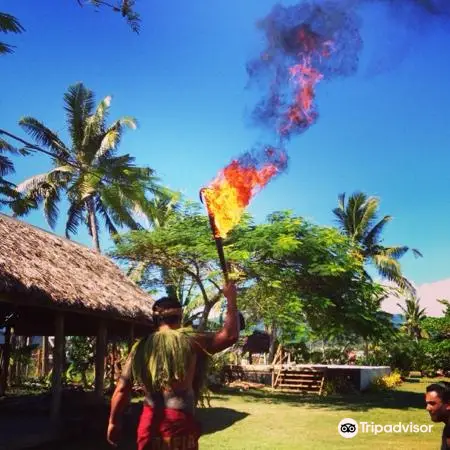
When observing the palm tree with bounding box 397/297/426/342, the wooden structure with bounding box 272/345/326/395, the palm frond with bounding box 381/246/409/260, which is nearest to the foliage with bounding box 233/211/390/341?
the wooden structure with bounding box 272/345/326/395

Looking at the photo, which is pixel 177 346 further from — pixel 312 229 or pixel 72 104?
pixel 72 104

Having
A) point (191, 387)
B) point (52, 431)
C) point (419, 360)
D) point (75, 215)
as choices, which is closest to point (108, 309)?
point (52, 431)

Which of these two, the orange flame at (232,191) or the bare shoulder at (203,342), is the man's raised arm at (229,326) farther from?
the orange flame at (232,191)

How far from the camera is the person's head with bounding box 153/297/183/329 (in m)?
3.31

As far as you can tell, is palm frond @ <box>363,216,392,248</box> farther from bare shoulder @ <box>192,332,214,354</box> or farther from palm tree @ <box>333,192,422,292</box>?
bare shoulder @ <box>192,332,214,354</box>

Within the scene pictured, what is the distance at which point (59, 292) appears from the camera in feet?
28.0

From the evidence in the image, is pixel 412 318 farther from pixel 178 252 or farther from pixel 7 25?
pixel 7 25

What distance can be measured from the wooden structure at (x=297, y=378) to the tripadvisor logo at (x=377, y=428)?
9029 millimetres

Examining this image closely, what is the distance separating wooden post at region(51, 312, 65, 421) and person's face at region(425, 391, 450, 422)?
6956 mm

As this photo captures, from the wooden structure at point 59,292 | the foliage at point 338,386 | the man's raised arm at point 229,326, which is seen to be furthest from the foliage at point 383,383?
the man's raised arm at point 229,326

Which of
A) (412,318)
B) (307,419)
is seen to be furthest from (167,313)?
(412,318)

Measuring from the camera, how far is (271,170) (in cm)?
550

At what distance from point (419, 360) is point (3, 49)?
99.7 ft

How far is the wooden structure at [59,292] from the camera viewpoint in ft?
26.5
